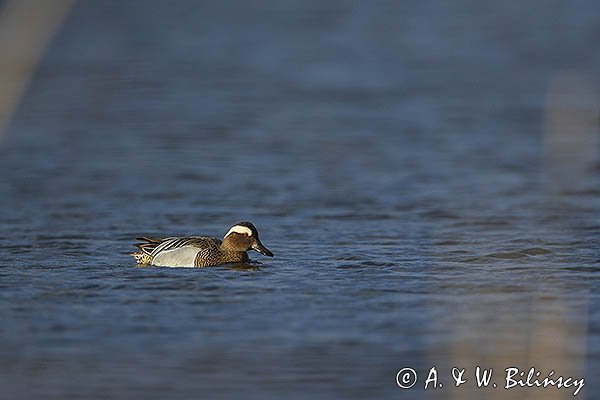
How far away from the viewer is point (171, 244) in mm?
9961

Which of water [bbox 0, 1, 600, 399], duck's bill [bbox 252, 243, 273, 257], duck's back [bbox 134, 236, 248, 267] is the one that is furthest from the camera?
duck's bill [bbox 252, 243, 273, 257]

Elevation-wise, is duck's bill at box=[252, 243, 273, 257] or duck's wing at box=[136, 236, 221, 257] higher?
duck's bill at box=[252, 243, 273, 257]

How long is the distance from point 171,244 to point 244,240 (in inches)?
22.4

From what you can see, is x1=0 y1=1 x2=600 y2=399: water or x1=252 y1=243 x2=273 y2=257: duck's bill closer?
Result: x1=0 y1=1 x2=600 y2=399: water

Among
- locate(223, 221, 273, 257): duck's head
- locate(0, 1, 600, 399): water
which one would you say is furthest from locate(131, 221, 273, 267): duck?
locate(0, 1, 600, 399): water

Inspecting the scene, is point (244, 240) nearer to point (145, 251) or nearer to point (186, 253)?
point (186, 253)

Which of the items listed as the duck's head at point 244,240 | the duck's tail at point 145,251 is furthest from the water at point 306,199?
the duck's head at point 244,240

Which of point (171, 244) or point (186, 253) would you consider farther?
point (171, 244)

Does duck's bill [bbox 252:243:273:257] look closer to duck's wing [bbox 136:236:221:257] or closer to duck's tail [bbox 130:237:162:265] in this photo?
duck's wing [bbox 136:236:221:257]

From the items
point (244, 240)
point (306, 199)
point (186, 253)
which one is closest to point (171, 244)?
point (186, 253)

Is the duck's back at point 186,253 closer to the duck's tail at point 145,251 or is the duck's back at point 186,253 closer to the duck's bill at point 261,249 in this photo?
the duck's tail at point 145,251

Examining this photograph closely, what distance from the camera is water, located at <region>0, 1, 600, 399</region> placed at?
7402 millimetres

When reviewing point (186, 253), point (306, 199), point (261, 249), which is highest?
point (306, 199)

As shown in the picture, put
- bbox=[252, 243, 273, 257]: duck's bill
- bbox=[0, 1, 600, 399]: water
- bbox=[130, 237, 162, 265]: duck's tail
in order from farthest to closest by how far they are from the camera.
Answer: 1. bbox=[252, 243, 273, 257]: duck's bill
2. bbox=[130, 237, 162, 265]: duck's tail
3. bbox=[0, 1, 600, 399]: water
